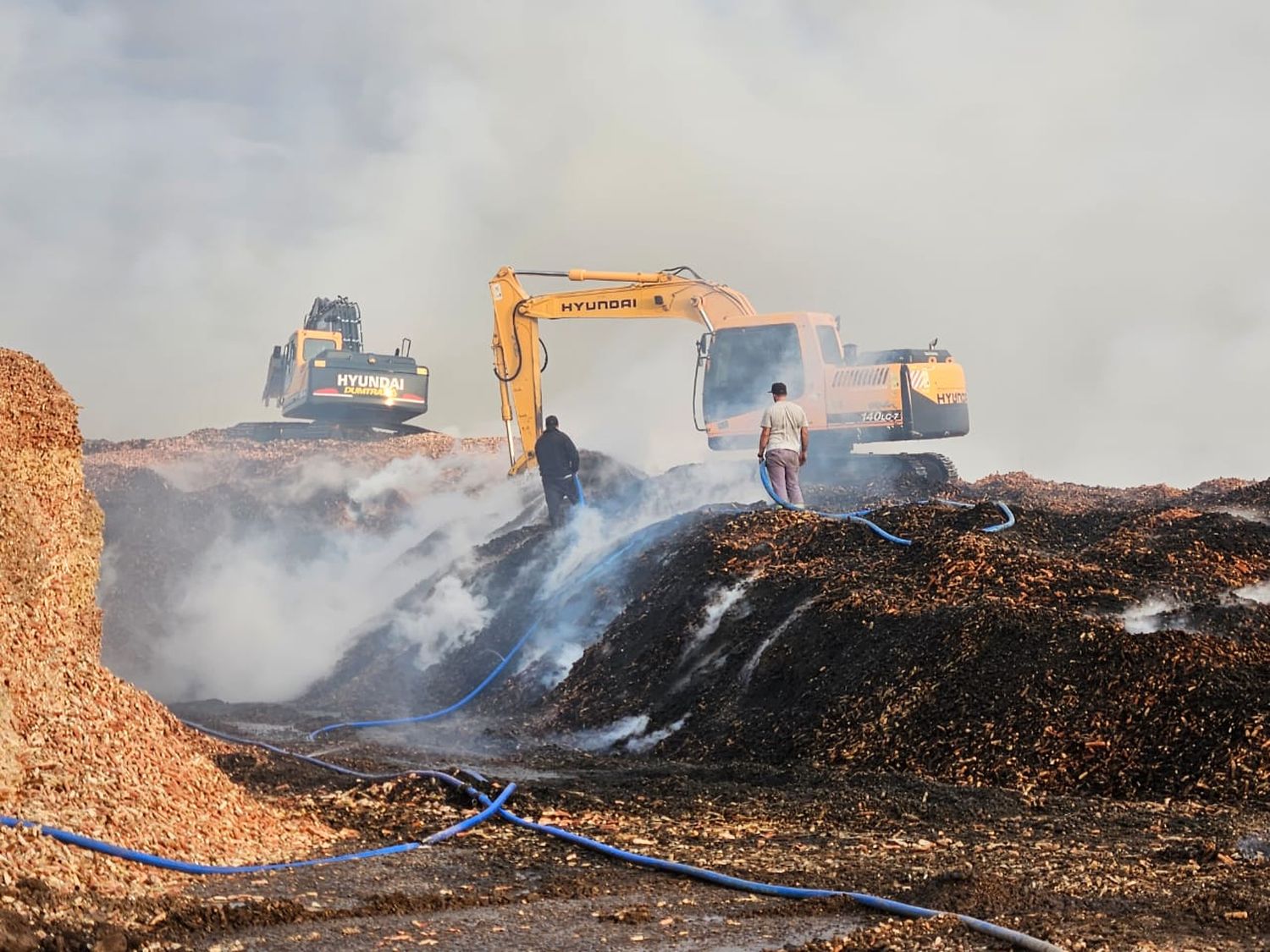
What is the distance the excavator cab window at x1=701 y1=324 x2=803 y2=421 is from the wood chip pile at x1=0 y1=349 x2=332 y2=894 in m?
12.9

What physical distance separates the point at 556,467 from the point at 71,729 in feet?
40.1

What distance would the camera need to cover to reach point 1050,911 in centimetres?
570

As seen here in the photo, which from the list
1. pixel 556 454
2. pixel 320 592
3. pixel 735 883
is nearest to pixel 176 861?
pixel 735 883

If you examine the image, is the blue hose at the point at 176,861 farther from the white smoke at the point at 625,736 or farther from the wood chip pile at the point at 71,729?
the white smoke at the point at 625,736

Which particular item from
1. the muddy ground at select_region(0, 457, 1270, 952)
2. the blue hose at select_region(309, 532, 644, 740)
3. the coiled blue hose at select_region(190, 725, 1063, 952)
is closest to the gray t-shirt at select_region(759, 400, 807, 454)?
the muddy ground at select_region(0, 457, 1270, 952)

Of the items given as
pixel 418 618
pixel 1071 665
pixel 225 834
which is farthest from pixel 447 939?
pixel 418 618

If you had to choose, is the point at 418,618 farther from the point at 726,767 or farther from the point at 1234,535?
the point at 1234,535

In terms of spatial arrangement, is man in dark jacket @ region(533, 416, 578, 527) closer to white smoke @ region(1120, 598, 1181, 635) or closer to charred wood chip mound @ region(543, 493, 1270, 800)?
charred wood chip mound @ region(543, 493, 1270, 800)

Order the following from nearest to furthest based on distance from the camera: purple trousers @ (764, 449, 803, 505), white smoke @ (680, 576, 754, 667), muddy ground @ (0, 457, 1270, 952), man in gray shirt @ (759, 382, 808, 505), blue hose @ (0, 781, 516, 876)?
muddy ground @ (0, 457, 1270, 952) → blue hose @ (0, 781, 516, 876) → white smoke @ (680, 576, 754, 667) → man in gray shirt @ (759, 382, 808, 505) → purple trousers @ (764, 449, 803, 505)

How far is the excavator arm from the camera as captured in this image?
21.5 metres

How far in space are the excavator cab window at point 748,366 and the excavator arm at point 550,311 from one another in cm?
44

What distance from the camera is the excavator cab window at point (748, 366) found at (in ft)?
69.2

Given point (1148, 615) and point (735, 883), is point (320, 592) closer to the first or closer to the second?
point (1148, 615)

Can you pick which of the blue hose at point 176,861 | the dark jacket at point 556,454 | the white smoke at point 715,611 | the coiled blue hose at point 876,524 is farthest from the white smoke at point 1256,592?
the dark jacket at point 556,454
